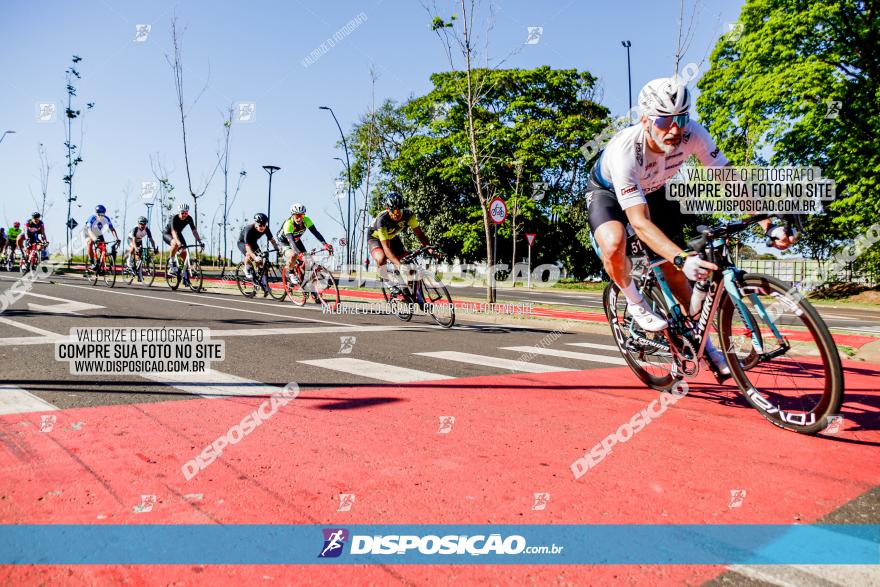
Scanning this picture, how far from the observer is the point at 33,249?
21.2 metres

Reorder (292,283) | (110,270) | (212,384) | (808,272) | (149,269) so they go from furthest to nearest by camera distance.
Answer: (808,272) → (149,269) → (110,270) → (292,283) → (212,384)

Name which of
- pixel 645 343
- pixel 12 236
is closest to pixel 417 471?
pixel 645 343

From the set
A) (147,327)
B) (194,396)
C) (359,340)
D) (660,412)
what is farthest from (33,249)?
(660,412)

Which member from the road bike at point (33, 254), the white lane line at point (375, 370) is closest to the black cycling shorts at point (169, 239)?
the road bike at point (33, 254)

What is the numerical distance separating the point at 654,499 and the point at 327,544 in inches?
55.6

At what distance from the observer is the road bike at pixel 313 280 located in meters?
13.1

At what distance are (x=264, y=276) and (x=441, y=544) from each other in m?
13.8

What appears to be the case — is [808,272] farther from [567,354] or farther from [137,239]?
[137,239]

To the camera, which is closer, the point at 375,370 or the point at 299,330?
the point at 375,370

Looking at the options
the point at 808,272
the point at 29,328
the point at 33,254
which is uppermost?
the point at 33,254

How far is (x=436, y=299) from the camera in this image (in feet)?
34.6

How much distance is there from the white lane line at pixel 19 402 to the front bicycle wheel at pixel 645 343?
14.2 ft

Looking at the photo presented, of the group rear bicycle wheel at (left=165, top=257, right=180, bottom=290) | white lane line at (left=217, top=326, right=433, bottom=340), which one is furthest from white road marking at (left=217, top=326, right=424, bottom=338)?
rear bicycle wheel at (left=165, top=257, right=180, bottom=290)

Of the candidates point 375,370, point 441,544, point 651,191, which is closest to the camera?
point 441,544
